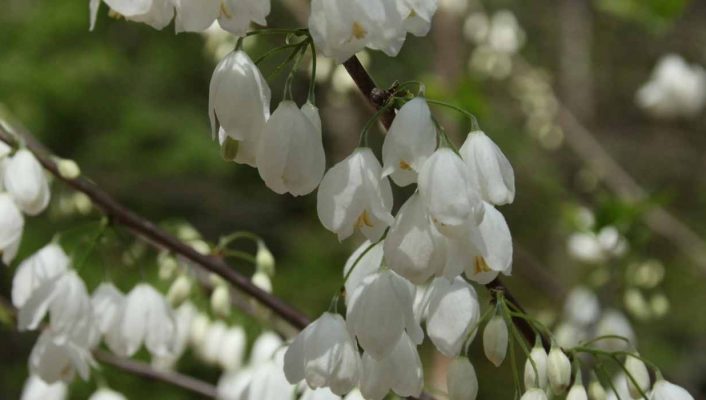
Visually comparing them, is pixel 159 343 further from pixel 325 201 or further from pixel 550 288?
pixel 550 288

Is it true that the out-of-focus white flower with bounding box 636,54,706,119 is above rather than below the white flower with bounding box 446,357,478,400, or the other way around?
below

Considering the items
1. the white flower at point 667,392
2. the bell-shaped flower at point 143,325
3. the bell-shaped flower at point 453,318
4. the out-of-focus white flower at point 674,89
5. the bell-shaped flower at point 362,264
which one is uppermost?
the bell-shaped flower at point 362,264

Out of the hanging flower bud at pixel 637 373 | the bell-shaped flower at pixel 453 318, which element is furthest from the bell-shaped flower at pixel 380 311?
the hanging flower bud at pixel 637 373

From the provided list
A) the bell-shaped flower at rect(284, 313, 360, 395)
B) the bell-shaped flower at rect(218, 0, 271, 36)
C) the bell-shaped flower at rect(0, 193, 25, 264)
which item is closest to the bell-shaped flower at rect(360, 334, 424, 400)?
the bell-shaped flower at rect(284, 313, 360, 395)

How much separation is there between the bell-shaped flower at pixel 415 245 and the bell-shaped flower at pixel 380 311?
3.8 inches

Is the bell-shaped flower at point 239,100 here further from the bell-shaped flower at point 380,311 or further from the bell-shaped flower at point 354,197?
the bell-shaped flower at point 380,311

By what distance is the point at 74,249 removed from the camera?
2.08 meters

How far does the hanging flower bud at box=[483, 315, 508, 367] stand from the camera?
1326mm

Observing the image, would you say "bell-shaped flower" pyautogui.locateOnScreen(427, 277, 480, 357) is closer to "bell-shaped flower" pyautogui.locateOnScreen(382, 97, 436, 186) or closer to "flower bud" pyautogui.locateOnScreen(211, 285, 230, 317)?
"bell-shaped flower" pyautogui.locateOnScreen(382, 97, 436, 186)

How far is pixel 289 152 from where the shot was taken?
1282 mm

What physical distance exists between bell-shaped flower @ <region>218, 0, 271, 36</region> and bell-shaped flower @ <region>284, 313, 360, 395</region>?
0.45m

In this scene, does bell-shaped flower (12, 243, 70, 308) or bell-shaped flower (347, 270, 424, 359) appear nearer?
bell-shaped flower (347, 270, 424, 359)

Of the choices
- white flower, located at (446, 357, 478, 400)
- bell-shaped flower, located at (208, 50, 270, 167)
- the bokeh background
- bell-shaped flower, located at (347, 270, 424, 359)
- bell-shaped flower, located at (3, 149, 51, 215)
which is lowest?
the bokeh background

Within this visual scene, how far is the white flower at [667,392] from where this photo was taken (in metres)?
1.42
